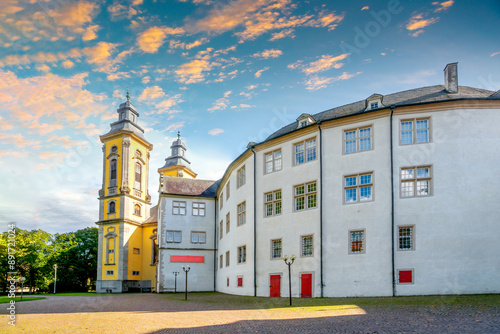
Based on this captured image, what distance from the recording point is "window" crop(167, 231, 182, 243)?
151 feet

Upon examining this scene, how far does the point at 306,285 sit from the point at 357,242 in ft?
14.4

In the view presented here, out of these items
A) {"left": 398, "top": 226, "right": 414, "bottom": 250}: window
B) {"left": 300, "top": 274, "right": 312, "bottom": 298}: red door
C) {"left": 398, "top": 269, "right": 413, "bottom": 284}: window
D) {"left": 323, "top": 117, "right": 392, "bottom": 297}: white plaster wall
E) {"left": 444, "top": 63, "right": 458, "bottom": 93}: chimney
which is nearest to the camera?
{"left": 398, "top": 269, "right": 413, "bottom": 284}: window

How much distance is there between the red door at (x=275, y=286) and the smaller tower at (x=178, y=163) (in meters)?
52.9

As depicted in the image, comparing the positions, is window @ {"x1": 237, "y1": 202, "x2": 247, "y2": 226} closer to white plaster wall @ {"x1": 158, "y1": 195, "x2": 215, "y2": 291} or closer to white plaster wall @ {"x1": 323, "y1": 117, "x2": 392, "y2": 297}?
white plaster wall @ {"x1": 323, "y1": 117, "x2": 392, "y2": 297}

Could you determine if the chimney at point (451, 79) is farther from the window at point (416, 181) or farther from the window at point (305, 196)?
the window at point (305, 196)

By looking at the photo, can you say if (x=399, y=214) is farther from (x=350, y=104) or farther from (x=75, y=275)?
(x=75, y=275)

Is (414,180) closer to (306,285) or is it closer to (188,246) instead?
(306,285)

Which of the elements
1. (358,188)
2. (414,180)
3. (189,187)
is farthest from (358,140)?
(189,187)

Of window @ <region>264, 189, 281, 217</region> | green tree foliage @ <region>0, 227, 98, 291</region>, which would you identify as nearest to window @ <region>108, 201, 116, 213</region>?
green tree foliage @ <region>0, 227, 98, 291</region>

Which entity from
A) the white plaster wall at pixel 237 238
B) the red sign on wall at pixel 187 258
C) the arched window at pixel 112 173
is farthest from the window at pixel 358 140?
the arched window at pixel 112 173

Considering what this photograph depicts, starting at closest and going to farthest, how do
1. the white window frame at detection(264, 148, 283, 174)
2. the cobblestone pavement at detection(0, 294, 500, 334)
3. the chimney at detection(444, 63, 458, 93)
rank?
1. the cobblestone pavement at detection(0, 294, 500, 334)
2. the chimney at detection(444, 63, 458, 93)
3. the white window frame at detection(264, 148, 283, 174)

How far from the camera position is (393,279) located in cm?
2322

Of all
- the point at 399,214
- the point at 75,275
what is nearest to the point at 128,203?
the point at 75,275

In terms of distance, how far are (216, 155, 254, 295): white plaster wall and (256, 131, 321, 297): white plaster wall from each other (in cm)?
130
